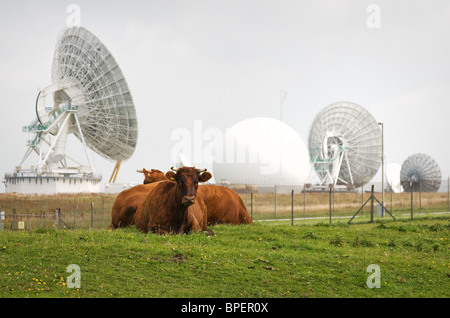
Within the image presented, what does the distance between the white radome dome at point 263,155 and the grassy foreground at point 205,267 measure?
2101 inches

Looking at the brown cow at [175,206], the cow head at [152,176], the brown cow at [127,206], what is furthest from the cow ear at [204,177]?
the cow head at [152,176]

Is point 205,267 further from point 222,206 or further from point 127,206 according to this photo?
point 222,206

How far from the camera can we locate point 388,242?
15.3m

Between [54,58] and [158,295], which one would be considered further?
[54,58]

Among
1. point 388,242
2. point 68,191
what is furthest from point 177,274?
point 68,191

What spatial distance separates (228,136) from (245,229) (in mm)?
57360

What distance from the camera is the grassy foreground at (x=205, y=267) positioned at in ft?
29.5

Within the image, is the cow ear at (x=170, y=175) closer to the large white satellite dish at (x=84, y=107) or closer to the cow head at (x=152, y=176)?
the cow head at (x=152, y=176)

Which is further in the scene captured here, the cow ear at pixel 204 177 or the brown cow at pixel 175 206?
the cow ear at pixel 204 177

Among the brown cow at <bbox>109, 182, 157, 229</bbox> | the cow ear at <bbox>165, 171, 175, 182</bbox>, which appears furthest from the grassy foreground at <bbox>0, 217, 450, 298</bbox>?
the brown cow at <bbox>109, 182, 157, 229</bbox>

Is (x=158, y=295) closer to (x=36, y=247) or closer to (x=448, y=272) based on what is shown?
(x=36, y=247)

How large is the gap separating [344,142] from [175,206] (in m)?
64.0

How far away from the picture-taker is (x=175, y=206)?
13.7 meters

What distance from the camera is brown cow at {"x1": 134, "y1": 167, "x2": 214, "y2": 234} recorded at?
43.7 ft
